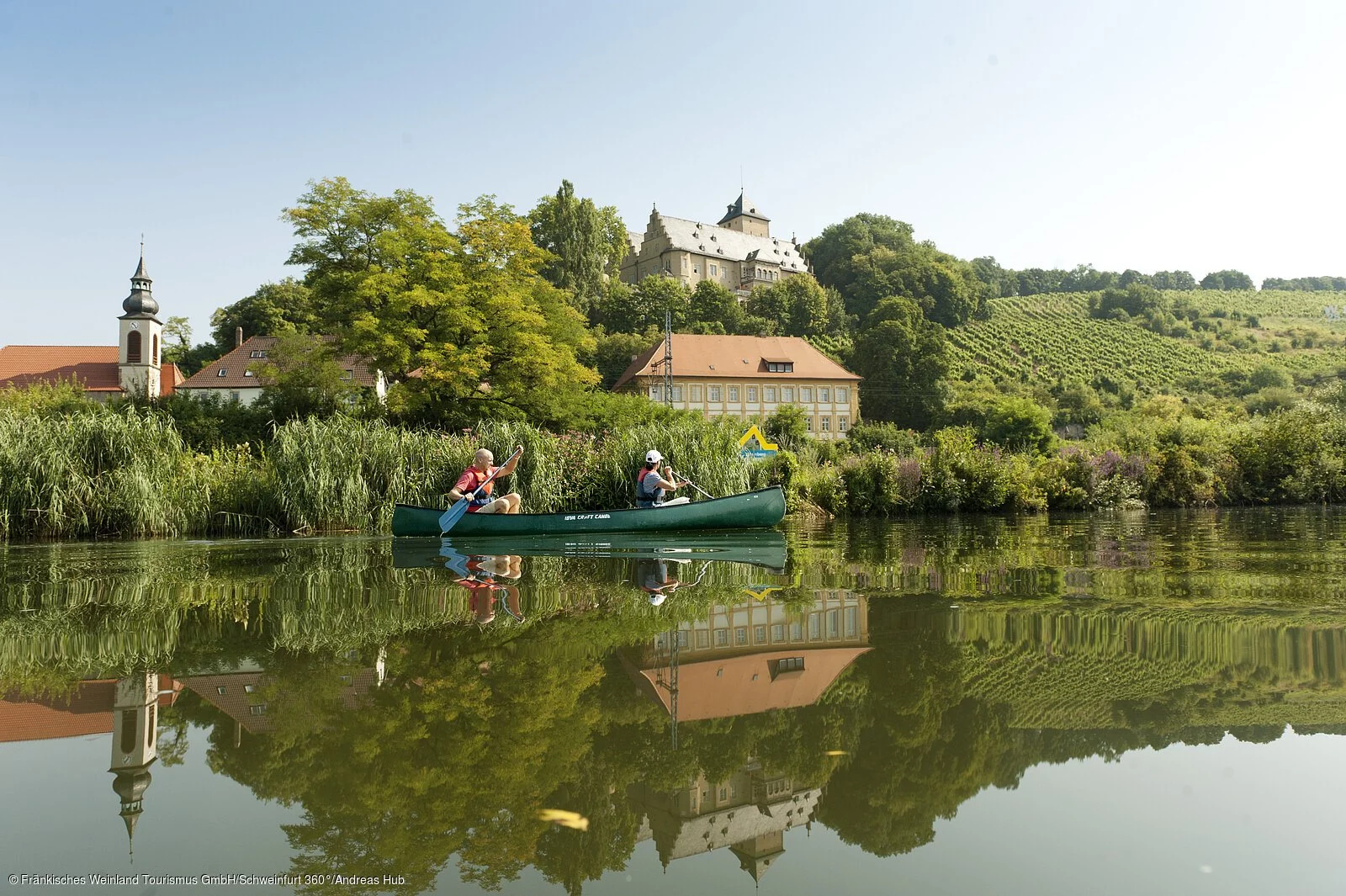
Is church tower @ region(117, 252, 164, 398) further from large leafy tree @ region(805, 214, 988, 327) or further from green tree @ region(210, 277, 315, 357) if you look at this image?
large leafy tree @ region(805, 214, 988, 327)

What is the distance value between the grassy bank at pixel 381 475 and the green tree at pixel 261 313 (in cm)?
4750

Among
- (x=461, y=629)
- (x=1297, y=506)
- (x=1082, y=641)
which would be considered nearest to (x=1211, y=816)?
(x=1082, y=641)

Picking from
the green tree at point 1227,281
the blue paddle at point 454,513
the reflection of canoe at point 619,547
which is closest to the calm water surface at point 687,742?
the reflection of canoe at point 619,547

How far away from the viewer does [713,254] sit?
364 ft

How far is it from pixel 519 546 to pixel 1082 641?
9081 millimetres

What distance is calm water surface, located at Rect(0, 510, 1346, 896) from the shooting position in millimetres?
2510

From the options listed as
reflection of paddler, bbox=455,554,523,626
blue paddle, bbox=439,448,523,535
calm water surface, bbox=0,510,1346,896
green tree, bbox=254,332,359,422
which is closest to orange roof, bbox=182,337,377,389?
green tree, bbox=254,332,359,422

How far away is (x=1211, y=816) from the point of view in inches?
109

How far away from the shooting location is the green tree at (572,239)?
7944 cm

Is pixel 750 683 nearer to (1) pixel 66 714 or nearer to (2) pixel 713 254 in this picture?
(1) pixel 66 714

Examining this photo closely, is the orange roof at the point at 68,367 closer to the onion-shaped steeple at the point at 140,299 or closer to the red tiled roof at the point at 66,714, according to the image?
the onion-shaped steeple at the point at 140,299

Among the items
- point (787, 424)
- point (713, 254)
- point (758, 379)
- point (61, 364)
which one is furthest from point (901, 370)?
point (61, 364)

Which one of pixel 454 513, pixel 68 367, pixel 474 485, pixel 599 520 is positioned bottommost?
pixel 599 520

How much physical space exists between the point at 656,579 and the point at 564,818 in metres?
5.96
